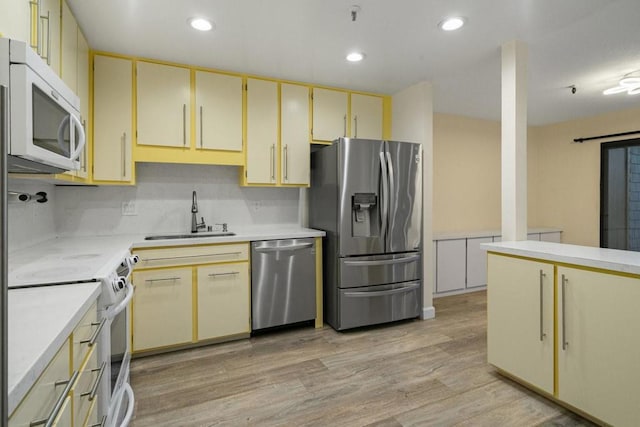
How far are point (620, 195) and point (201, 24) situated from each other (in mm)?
5470

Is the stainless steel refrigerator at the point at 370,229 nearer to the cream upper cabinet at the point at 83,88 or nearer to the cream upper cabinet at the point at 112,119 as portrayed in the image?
the cream upper cabinet at the point at 112,119

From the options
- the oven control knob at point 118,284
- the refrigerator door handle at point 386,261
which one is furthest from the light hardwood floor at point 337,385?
the oven control knob at point 118,284

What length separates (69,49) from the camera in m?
1.99

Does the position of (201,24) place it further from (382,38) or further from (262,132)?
(382,38)

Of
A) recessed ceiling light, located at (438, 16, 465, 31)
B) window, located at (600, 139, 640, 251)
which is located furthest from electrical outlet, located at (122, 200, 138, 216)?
window, located at (600, 139, 640, 251)

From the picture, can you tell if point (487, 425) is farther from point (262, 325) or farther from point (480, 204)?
point (480, 204)

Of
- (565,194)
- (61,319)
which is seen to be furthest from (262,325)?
(565,194)

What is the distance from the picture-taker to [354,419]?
178cm

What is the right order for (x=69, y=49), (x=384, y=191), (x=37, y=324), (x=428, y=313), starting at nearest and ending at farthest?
(x=37, y=324)
(x=69, y=49)
(x=384, y=191)
(x=428, y=313)

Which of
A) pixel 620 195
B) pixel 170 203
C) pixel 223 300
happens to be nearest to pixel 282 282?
pixel 223 300

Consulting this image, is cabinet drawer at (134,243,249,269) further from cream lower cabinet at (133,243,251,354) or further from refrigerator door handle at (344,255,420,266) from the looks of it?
refrigerator door handle at (344,255,420,266)

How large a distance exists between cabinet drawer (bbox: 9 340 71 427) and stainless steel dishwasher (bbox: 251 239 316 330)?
1932 millimetres

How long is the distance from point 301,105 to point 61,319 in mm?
2788

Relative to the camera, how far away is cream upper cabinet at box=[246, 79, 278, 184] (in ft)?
10.1
